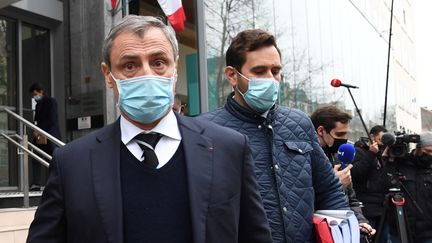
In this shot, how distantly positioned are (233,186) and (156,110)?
0.33m

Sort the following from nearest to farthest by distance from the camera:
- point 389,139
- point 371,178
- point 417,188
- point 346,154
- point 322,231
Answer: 1. point 322,231
2. point 346,154
3. point 389,139
4. point 417,188
5. point 371,178

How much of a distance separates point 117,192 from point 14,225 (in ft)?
14.7

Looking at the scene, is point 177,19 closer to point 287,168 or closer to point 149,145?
point 287,168

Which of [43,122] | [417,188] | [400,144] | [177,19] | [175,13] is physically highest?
[175,13]

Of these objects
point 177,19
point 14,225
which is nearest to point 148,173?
point 14,225

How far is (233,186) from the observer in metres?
1.50

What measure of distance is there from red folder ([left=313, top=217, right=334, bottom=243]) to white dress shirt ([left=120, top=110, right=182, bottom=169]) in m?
0.89

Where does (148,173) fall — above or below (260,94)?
below

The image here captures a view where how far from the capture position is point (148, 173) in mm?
1448

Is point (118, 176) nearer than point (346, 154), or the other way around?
point (118, 176)

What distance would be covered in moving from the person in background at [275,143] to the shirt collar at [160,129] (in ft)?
2.19

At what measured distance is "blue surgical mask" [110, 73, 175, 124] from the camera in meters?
1.54

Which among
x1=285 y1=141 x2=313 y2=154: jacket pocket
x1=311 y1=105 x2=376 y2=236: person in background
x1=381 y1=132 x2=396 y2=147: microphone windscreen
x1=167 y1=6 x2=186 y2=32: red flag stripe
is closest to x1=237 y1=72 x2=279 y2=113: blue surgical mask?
x1=285 y1=141 x2=313 y2=154: jacket pocket

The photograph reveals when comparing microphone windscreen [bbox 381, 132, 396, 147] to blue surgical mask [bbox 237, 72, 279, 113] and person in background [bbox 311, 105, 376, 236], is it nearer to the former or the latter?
person in background [bbox 311, 105, 376, 236]
